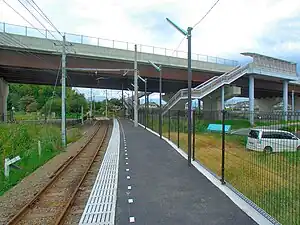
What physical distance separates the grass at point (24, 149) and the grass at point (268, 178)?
271 inches

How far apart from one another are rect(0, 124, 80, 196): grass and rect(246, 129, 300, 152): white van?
7.17 metres

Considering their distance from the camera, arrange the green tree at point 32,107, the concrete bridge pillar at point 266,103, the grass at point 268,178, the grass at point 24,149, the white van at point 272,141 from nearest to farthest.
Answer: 1. the white van at point 272,141
2. the grass at point 268,178
3. the grass at point 24,149
4. the green tree at point 32,107
5. the concrete bridge pillar at point 266,103

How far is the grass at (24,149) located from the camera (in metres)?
10.6

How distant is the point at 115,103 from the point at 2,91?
86749 mm

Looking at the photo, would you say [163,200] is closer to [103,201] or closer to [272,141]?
[103,201]

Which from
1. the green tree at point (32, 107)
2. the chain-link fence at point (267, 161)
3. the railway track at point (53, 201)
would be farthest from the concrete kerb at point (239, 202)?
the green tree at point (32, 107)

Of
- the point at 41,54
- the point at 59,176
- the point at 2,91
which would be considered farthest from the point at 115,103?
the point at 59,176

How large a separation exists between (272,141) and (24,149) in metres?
13.3

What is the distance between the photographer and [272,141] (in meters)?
6.07

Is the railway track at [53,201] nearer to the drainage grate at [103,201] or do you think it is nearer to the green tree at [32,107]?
the drainage grate at [103,201]

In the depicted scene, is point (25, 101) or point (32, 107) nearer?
point (32, 107)

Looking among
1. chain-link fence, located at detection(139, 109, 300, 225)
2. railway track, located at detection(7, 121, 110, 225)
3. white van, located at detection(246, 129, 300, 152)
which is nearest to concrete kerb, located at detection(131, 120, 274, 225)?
chain-link fence, located at detection(139, 109, 300, 225)

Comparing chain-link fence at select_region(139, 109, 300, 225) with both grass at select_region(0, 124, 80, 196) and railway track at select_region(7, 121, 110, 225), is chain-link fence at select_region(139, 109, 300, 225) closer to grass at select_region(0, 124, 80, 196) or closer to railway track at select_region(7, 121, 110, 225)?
railway track at select_region(7, 121, 110, 225)

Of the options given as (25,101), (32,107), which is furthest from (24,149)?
(25,101)
